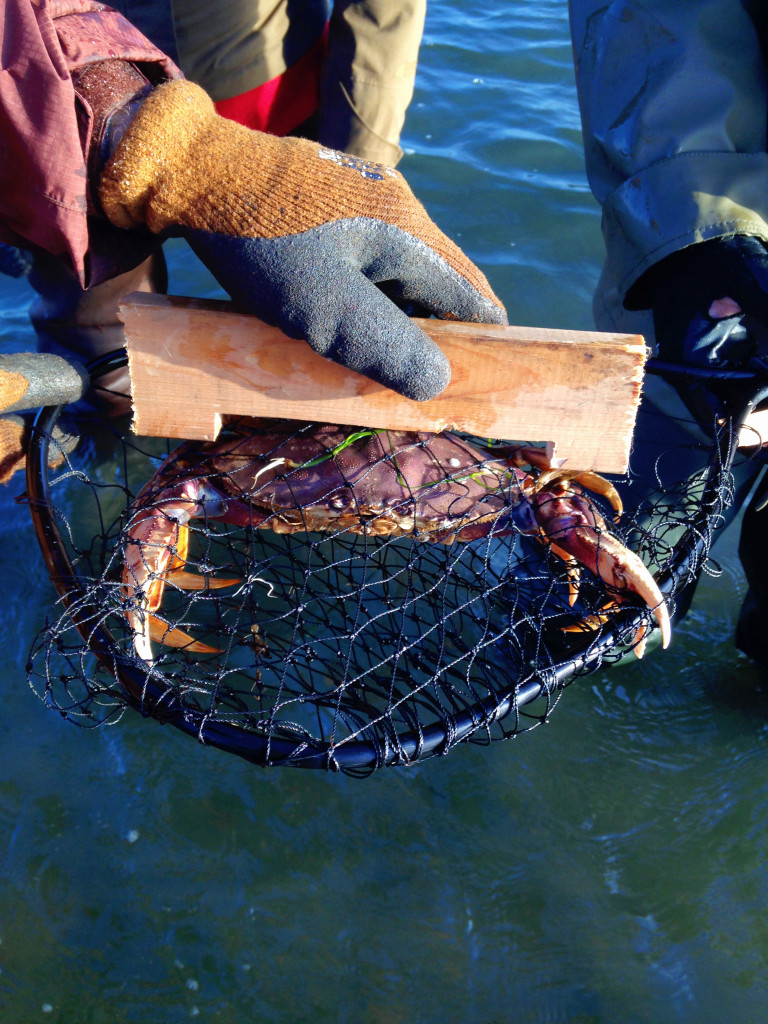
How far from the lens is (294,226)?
72.3 inches

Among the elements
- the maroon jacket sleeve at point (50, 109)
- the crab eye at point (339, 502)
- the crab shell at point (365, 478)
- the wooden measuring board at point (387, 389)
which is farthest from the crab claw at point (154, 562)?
the maroon jacket sleeve at point (50, 109)

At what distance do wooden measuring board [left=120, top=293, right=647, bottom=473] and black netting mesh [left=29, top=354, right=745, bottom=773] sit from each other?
0.21 meters

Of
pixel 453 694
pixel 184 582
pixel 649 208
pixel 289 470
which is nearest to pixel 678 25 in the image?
pixel 649 208

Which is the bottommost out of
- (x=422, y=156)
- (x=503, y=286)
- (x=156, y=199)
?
(x=503, y=286)

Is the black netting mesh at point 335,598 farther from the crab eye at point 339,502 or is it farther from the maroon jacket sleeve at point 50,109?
the maroon jacket sleeve at point 50,109

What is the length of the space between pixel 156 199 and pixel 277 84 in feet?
5.32

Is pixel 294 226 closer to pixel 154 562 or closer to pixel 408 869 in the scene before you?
pixel 154 562

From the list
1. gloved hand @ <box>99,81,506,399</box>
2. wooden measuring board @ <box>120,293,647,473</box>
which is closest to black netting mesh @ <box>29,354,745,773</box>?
wooden measuring board @ <box>120,293,647,473</box>

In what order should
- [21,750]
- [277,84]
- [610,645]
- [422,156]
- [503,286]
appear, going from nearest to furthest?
[610,645] < [21,750] < [277,84] < [503,286] < [422,156]

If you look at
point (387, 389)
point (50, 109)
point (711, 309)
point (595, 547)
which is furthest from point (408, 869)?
point (50, 109)

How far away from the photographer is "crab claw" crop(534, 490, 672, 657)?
82.3 inches

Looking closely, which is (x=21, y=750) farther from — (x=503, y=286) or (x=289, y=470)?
(x=503, y=286)

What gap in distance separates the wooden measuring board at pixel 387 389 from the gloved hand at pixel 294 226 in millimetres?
139

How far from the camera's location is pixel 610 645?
5.98 feet
